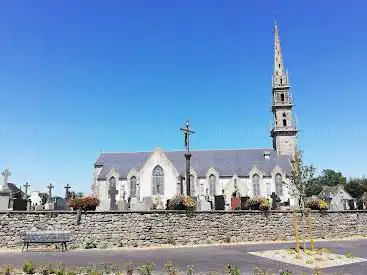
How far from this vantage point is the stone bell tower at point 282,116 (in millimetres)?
52438

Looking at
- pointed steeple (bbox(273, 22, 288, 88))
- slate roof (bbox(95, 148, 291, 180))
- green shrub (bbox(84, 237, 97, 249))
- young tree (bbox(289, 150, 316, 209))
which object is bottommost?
green shrub (bbox(84, 237, 97, 249))

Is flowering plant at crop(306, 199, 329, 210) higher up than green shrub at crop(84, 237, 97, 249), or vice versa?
flowering plant at crop(306, 199, 329, 210)

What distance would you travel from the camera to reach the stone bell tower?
52.4 meters

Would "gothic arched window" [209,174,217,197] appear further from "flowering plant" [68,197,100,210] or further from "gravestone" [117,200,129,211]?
"flowering plant" [68,197,100,210]

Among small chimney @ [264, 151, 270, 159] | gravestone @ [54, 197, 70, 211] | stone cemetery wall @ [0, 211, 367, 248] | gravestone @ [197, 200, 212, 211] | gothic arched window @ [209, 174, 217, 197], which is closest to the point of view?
stone cemetery wall @ [0, 211, 367, 248]

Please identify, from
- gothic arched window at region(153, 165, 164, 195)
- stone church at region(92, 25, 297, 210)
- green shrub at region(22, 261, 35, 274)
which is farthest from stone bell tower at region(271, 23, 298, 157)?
green shrub at region(22, 261, 35, 274)

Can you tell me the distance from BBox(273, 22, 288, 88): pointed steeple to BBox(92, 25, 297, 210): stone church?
0.22 meters

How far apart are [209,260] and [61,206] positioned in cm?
1477

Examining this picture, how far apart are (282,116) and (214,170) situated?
1547cm

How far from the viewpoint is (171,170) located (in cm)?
4359

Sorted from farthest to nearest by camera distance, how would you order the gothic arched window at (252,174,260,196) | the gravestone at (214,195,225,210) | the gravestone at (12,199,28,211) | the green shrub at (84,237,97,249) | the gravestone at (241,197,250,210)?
the gothic arched window at (252,174,260,196) → the gravestone at (241,197,250,210) → the gravestone at (214,195,225,210) → the gravestone at (12,199,28,211) → the green shrub at (84,237,97,249)

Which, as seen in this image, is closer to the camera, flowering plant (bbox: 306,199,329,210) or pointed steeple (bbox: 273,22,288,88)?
flowering plant (bbox: 306,199,329,210)

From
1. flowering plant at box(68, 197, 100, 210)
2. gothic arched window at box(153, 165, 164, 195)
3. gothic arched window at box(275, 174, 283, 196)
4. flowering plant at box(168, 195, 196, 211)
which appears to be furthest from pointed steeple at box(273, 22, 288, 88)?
flowering plant at box(68, 197, 100, 210)

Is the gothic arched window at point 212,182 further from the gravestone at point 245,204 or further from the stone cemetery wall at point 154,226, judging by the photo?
the stone cemetery wall at point 154,226
